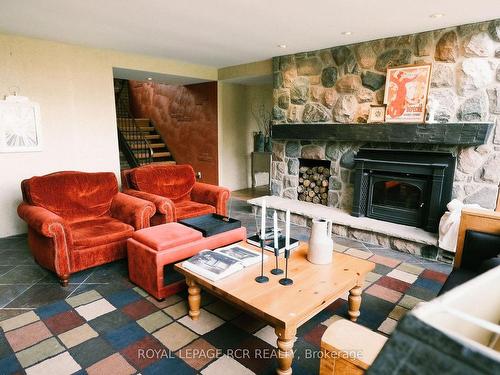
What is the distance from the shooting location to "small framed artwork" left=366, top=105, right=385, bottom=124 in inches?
143

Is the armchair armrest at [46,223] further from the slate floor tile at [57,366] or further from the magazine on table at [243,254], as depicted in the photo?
the magazine on table at [243,254]

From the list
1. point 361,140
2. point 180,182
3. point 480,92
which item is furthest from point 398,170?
point 180,182

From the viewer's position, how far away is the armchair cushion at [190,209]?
3430 mm

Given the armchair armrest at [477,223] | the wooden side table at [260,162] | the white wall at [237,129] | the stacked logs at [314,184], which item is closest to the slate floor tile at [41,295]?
the armchair armrest at [477,223]

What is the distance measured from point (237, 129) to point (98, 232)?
400cm

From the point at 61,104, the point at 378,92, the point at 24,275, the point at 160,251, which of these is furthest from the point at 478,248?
the point at 61,104

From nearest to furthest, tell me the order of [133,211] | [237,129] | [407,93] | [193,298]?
[193,298], [133,211], [407,93], [237,129]

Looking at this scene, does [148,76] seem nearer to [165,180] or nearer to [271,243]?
[165,180]

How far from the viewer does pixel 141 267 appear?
2367 millimetres

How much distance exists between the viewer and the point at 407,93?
3430mm

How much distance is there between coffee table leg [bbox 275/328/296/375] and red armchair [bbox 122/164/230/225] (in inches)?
81.1

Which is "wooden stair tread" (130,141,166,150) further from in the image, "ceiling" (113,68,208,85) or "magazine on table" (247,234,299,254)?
"magazine on table" (247,234,299,254)

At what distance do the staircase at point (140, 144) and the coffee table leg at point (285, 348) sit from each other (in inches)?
219

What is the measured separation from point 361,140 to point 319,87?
38.5 inches
